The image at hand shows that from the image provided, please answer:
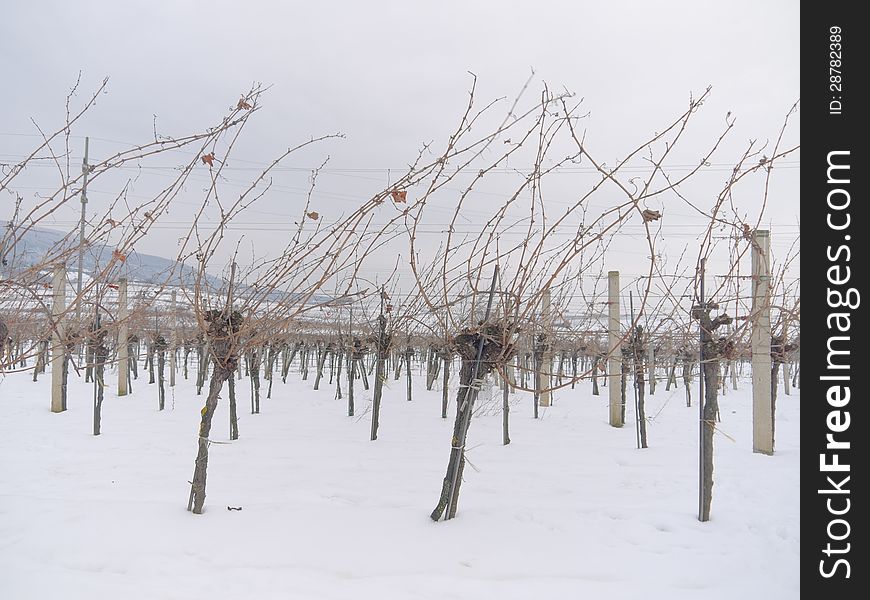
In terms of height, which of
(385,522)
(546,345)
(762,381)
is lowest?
(385,522)

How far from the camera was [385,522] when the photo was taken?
3174 mm

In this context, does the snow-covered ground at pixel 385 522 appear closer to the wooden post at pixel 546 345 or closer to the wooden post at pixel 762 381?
the wooden post at pixel 762 381

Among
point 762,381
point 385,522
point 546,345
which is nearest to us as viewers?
point 385,522

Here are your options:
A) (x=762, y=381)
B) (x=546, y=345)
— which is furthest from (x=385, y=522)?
(x=546, y=345)

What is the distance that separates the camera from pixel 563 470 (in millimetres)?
4715

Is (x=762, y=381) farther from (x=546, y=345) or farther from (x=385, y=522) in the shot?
(x=546, y=345)

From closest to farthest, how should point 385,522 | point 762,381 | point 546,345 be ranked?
point 385,522
point 762,381
point 546,345

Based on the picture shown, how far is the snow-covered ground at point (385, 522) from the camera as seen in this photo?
2.43 metres

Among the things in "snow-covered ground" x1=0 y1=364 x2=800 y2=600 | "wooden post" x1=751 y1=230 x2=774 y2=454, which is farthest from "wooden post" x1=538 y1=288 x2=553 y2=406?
"wooden post" x1=751 y1=230 x2=774 y2=454

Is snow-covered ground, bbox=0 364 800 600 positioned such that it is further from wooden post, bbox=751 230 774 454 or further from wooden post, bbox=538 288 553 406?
wooden post, bbox=538 288 553 406

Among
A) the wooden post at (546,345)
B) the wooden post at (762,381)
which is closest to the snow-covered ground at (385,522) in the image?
the wooden post at (762,381)

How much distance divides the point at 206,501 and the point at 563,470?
2.77 metres
